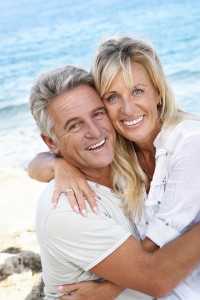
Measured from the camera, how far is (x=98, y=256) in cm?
245

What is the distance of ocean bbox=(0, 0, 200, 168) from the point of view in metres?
11.1

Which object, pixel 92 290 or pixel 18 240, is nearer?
pixel 92 290

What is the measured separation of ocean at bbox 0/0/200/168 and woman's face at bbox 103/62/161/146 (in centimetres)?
30

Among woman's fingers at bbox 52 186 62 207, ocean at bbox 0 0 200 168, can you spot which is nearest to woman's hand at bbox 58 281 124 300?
woman's fingers at bbox 52 186 62 207

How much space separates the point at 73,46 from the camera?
25.9 m

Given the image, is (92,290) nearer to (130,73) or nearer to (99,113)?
(99,113)

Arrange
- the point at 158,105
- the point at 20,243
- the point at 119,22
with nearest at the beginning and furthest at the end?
the point at 158,105
the point at 20,243
the point at 119,22

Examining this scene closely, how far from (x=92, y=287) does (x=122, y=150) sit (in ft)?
3.18

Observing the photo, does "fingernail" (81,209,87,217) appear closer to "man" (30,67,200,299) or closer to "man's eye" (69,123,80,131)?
"man" (30,67,200,299)

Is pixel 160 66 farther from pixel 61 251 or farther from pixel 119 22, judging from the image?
pixel 119 22

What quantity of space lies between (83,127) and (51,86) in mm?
304

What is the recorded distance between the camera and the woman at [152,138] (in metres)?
2.57

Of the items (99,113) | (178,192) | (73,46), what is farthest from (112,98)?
(73,46)

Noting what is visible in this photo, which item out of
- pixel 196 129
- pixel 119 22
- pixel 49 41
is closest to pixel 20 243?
pixel 196 129
